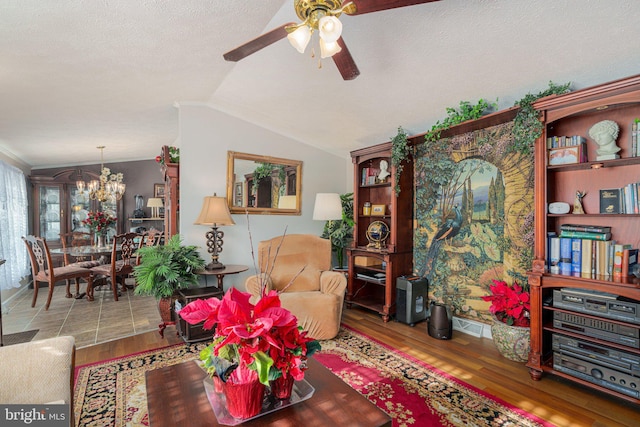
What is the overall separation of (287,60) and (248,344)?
2.49 meters

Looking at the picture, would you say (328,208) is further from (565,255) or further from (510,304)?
(565,255)

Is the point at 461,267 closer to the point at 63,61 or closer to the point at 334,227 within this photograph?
the point at 334,227

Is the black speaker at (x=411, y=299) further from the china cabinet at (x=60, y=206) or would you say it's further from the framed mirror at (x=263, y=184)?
the china cabinet at (x=60, y=206)

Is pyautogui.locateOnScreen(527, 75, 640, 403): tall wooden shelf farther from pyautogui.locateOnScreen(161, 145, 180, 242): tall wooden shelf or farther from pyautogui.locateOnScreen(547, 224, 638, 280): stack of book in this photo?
pyautogui.locateOnScreen(161, 145, 180, 242): tall wooden shelf

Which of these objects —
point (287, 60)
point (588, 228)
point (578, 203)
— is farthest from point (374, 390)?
point (287, 60)

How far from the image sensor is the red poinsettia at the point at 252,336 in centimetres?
115

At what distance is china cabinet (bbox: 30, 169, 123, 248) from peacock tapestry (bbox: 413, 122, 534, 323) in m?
6.13

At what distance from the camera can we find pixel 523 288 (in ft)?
9.30

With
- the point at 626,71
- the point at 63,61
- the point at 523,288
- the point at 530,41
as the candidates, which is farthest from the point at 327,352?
the point at 63,61

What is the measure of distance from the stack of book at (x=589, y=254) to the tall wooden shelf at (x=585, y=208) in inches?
3.7

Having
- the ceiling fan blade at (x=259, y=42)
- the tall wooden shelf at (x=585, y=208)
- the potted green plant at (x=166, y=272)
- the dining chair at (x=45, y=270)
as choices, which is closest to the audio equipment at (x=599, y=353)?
the tall wooden shelf at (x=585, y=208)

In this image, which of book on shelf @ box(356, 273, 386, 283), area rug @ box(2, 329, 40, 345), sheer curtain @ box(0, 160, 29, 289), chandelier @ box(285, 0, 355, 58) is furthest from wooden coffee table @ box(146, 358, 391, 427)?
sheer curtain @ box(0, 160, 29, 289)

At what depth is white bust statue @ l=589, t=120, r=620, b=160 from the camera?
2.20 metres

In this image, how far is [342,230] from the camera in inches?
170
